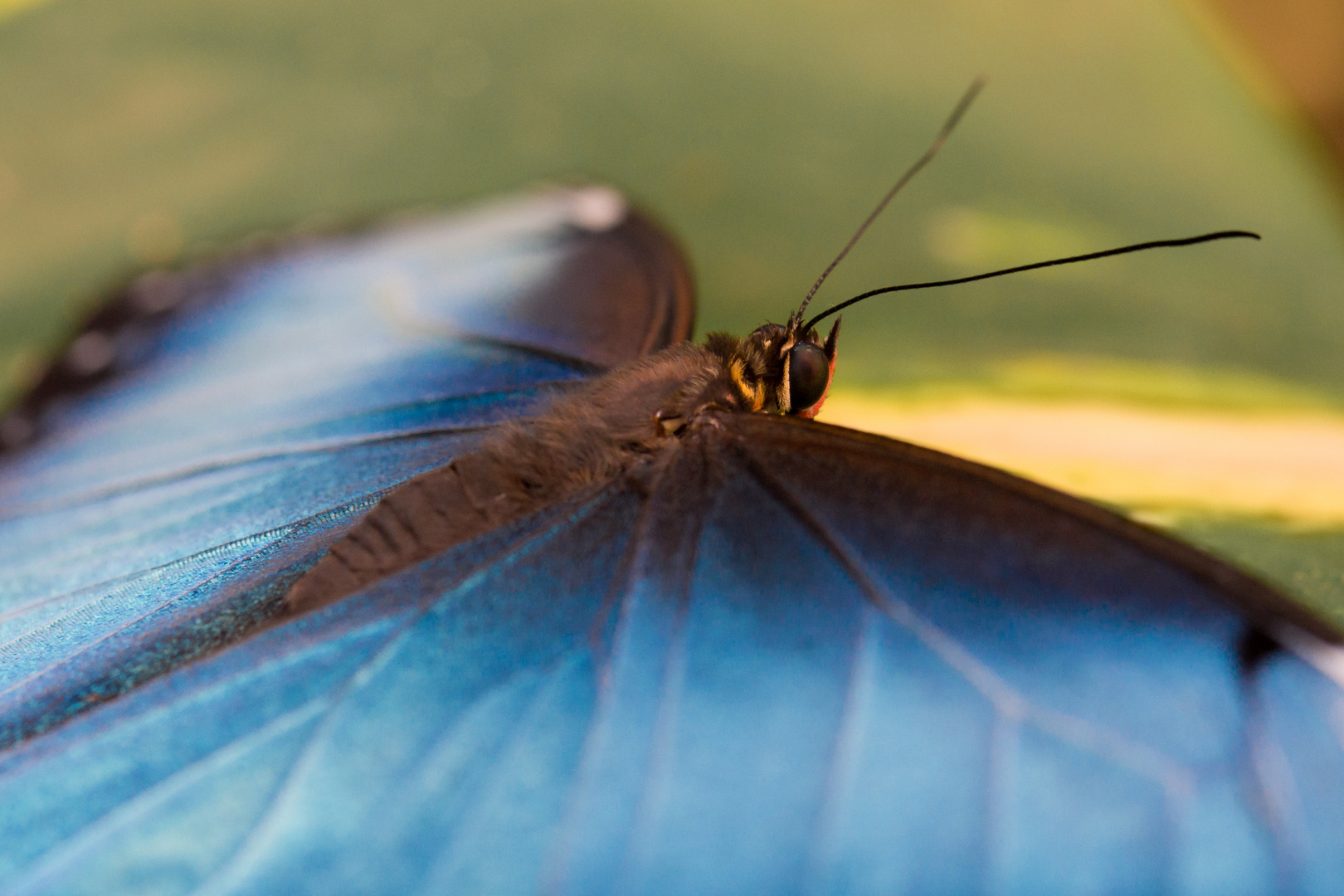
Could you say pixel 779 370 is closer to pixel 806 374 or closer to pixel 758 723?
pixel 806 374

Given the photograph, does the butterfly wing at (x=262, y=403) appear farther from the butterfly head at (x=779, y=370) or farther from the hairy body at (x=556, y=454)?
the butterfly head at (x=779, y=370)

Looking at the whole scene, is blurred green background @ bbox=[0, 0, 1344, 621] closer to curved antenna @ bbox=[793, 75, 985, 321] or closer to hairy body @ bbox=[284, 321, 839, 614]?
curved antenna @ bbox=[793, 75, 985, 321]

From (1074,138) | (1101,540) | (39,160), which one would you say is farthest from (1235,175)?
(39,160)

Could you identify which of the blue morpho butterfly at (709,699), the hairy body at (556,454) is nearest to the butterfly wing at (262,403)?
the blue morpho butterfly at (709,699)

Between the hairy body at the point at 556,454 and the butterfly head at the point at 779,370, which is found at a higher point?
the butterfly head at the point at 779,370

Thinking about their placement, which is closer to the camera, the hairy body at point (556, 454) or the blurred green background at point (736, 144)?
the hairy body at point (556, 454)

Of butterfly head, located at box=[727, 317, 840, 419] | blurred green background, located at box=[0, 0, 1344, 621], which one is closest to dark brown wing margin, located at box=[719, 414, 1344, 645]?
butterfly head, located at box=[727, 317, 840, 419]
